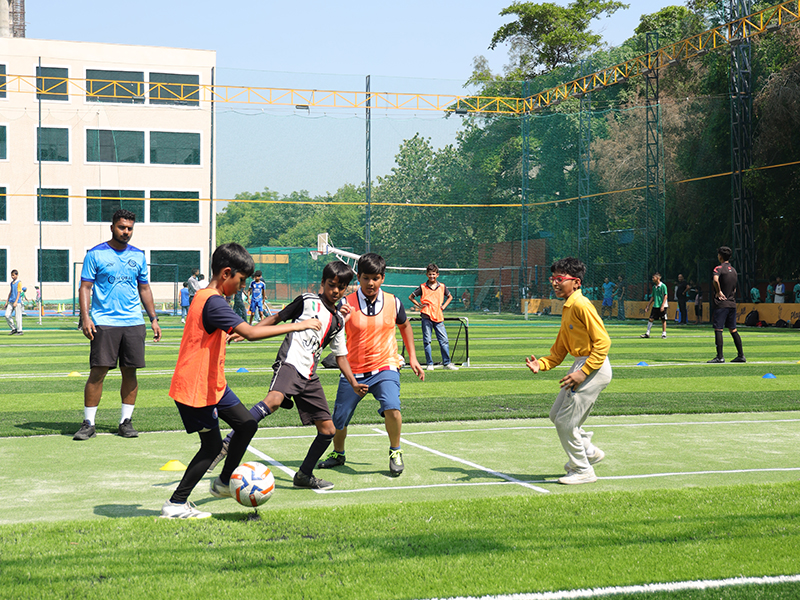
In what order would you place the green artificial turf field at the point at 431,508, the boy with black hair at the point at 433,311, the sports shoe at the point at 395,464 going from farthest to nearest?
the boy with black hair at the point at 433,311, the sports shoe at the point at 395,464, the green artificial turf field at the point at 431,508

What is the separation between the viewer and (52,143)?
124 ft

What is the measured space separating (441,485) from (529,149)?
38.8m

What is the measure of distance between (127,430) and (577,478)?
461cm

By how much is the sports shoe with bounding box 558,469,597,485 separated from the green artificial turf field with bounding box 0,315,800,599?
14 centimetres

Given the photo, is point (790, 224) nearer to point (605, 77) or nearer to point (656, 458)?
point (605, 77)

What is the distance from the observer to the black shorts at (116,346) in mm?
8336

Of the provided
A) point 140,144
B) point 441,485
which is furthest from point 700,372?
point 140,144

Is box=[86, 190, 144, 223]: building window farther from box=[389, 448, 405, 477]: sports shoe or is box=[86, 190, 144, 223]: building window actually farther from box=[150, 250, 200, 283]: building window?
box=[389, 448, 405, 477]: sports shoe

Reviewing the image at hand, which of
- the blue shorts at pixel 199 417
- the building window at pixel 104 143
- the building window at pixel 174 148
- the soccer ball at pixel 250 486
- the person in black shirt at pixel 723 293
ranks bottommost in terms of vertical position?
the soccer ball at pixel 250 486

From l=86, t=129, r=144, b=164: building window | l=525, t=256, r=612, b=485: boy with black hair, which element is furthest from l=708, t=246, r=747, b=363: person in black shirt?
l=86, t=129, r=144, b=164: building window

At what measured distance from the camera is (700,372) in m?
15.3

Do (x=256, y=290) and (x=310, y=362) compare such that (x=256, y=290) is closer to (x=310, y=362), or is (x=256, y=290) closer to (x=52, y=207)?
(x=52, y=207)

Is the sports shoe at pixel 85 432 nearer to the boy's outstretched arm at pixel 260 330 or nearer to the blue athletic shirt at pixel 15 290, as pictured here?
the boy's outstretched arm at pixel 260 330

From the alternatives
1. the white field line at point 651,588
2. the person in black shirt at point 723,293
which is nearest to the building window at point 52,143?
the person in black shirt at point 723,293
